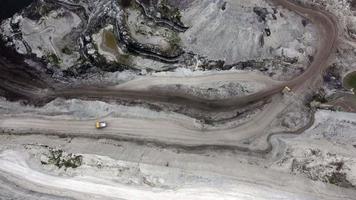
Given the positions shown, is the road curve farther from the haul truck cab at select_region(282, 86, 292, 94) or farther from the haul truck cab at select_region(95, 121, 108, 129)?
the haul truck cab at select_region(95, 121, 108, 129)

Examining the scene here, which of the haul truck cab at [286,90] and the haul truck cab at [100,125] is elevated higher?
the haul truck cab at [286,90]

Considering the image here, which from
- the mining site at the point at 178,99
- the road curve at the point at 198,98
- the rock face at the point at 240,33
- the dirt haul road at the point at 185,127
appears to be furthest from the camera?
the rock face at the point at 240,33

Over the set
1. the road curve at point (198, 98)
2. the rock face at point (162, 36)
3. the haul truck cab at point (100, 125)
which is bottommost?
the haul truck cab at point (100, 125)

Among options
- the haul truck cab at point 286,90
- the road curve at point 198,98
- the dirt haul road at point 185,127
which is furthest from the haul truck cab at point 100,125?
the haul truck cab at point 286,90

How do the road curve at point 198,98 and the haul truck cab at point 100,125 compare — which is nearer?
the haul truck cab at point 100,125

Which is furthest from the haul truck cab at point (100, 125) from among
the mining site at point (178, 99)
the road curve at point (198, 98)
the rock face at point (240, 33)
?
the rock face at point (240, 33)

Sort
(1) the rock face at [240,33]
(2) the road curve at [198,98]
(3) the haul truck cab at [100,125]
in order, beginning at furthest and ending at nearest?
(1) the rock face at [240,33], (2) the road curve at [198,98], (3) the haul truck cab at [100,125]

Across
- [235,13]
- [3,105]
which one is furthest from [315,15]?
[3,105]

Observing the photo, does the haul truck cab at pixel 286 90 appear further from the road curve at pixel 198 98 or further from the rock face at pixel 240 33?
the rock face at pixel 240 33

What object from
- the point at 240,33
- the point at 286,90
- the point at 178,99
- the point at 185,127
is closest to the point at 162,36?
the point at 178,99
